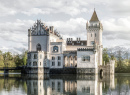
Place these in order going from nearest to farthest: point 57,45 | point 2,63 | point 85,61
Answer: point 85,61 < point 57,45 < point 2,63

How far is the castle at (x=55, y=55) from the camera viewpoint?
7500 cm

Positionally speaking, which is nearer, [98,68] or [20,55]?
[98,68]

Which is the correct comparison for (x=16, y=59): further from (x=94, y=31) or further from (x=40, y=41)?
(x=94, y=31)

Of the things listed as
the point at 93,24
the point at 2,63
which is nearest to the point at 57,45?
the point at 93,24

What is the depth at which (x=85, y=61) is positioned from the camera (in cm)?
A: 7494

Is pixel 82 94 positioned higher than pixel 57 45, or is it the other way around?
pixel 57 45

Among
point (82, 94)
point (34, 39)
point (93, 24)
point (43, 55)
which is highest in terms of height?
point (93, 24)

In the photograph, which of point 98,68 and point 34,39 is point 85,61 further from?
point 34,39

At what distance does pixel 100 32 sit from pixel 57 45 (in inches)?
713

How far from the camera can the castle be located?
75000 millimetres

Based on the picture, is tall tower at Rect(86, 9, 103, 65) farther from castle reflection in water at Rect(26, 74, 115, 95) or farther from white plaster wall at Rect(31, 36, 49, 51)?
A: castle reflection in water at Rect(26, 74, 115, 95)

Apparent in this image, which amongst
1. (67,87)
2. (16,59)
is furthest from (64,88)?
(16,59)

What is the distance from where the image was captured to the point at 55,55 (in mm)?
81062

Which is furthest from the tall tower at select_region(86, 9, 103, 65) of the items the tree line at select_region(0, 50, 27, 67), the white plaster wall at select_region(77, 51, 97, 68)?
the tree line at select_region(0, 50, 27, 67)
